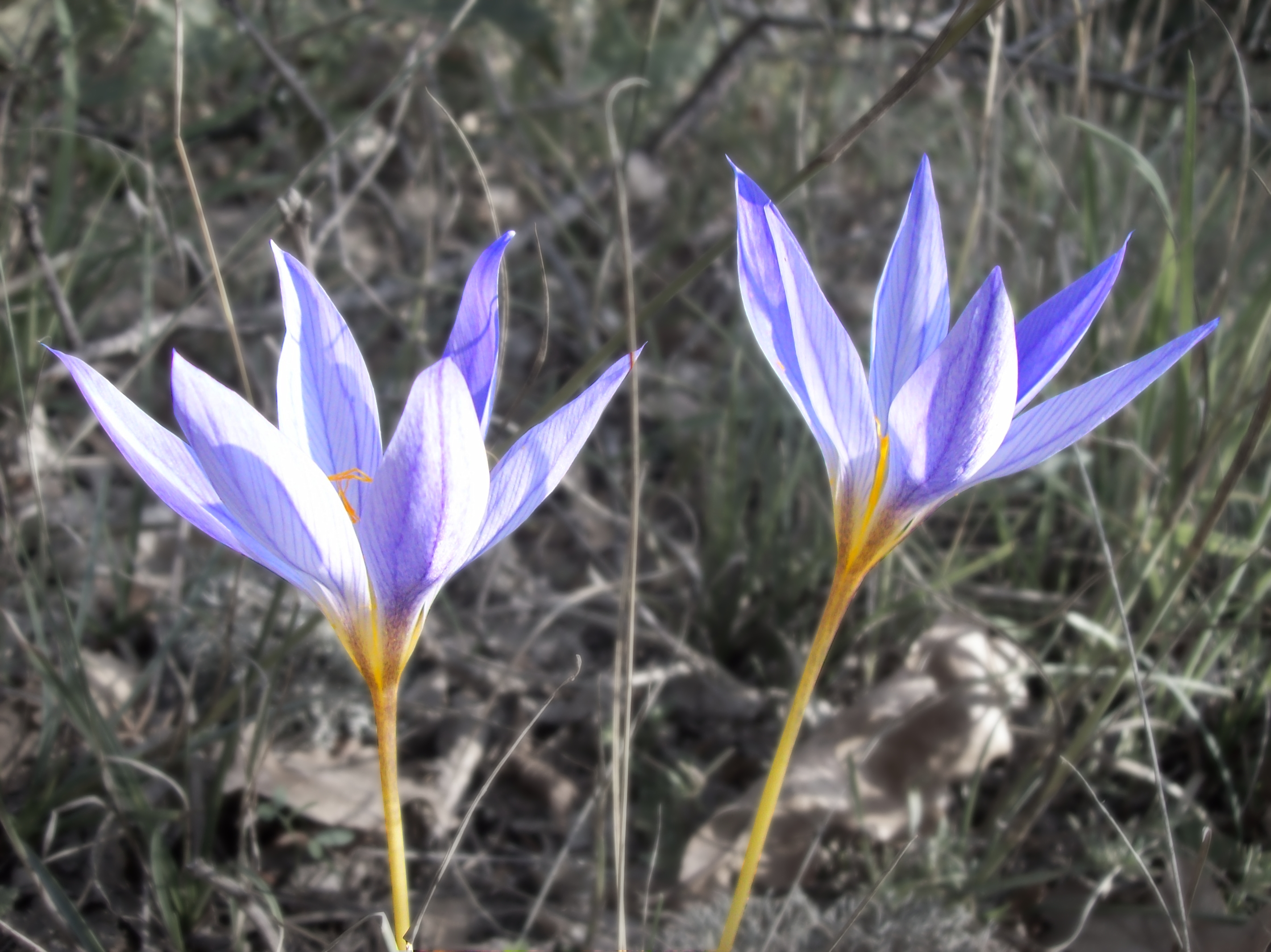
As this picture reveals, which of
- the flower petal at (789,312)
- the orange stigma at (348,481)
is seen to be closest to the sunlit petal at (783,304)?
the flower petal at (789,312)

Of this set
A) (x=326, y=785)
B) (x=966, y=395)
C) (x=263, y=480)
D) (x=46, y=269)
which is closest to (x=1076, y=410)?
(x=966, y=395)

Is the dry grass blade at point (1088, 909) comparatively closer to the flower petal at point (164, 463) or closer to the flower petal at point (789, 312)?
the flower petal at point (789, 312)

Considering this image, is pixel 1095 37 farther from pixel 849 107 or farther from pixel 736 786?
pixel 736 786

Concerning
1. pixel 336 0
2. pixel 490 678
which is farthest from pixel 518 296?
pixel 490 678

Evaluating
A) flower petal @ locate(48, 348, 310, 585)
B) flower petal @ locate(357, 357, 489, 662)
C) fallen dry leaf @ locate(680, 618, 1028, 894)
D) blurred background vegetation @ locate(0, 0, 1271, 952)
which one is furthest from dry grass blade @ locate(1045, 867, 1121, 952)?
flower petal @ locate(48, 348, 310, 585)

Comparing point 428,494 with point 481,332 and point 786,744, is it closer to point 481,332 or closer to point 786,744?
point 481,332

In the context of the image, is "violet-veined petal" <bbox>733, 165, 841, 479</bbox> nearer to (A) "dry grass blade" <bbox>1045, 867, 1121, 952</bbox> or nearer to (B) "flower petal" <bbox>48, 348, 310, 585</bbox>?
(B) "flower petal" <bbox>48, 348, 310, 585</bbox>

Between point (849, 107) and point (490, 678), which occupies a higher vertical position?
point (849, 107)
